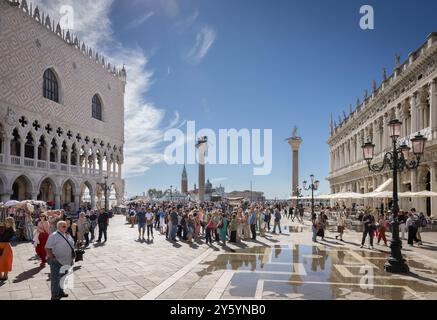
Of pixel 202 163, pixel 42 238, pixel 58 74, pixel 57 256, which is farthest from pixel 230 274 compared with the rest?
pixel 202 163

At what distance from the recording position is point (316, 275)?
909cm

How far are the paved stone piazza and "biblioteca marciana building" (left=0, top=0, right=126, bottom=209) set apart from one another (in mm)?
21093

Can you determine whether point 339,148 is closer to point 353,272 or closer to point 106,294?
point 353,272

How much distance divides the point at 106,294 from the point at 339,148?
4706 cm

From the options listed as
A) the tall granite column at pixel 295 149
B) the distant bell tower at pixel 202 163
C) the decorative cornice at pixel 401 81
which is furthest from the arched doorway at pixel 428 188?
the distant bell tower at pixel 202 163

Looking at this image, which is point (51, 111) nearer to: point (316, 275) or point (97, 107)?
point (97, 107)

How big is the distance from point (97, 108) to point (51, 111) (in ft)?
33.0

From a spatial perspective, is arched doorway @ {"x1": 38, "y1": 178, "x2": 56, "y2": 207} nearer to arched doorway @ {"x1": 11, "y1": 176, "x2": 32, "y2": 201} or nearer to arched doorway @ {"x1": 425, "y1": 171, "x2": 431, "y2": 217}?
arched doorway @ {"x1": 11, "y1": 176, "x2": 32, "y2": 201}

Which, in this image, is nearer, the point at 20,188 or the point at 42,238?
the point at 42,238

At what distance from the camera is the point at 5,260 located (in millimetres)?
8188

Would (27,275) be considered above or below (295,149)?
below

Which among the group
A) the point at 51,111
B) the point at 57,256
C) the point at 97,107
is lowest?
the point at 57,256

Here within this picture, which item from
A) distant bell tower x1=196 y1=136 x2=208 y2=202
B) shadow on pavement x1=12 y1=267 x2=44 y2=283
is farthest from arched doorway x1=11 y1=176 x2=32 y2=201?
distant bell tower x1=196 y1=136 x2=208 y2=202

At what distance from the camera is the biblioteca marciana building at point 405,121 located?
2217 cm
